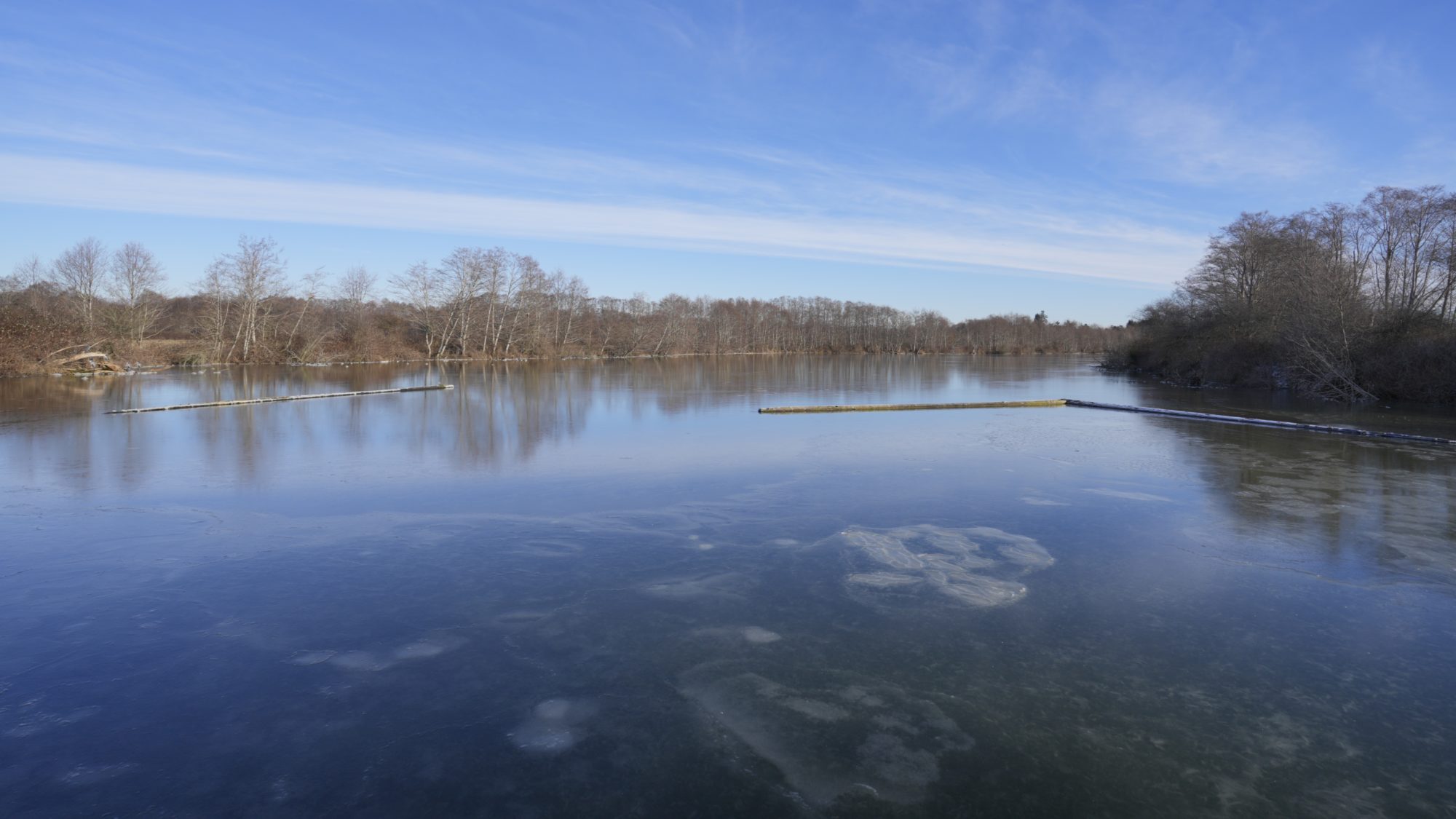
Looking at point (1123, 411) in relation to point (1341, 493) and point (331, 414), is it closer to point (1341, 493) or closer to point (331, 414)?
point (1341, 493)

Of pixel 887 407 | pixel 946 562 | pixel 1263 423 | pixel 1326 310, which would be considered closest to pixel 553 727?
pixel 946 562

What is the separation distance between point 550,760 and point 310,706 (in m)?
1.21

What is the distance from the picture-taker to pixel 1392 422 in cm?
1470

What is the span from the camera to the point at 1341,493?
7.78 meters

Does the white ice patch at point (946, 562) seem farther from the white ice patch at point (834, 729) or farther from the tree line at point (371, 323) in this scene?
the tree line at point (371, 323)

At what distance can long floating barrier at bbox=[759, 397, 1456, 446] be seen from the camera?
40.8ft

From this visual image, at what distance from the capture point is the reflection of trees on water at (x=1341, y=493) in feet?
19.3

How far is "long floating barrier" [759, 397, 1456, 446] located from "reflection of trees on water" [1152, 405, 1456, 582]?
64 cm

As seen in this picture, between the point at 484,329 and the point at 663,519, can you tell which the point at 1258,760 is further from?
the point at 484,329

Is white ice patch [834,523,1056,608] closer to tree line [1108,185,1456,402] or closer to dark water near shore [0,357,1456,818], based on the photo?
dark water near shore [0,357,1456,818]

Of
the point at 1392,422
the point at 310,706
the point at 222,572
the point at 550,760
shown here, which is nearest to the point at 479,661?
the point at 310,706

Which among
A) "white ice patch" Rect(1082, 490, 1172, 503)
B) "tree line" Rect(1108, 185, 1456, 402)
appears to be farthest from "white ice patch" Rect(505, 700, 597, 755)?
"tree line" Rect(1108, 185, 1456, 402)

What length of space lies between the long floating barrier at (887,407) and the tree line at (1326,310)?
921 centimetres

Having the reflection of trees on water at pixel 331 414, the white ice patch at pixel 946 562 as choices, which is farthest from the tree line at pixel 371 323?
the white ice patch at pixel 946 562
